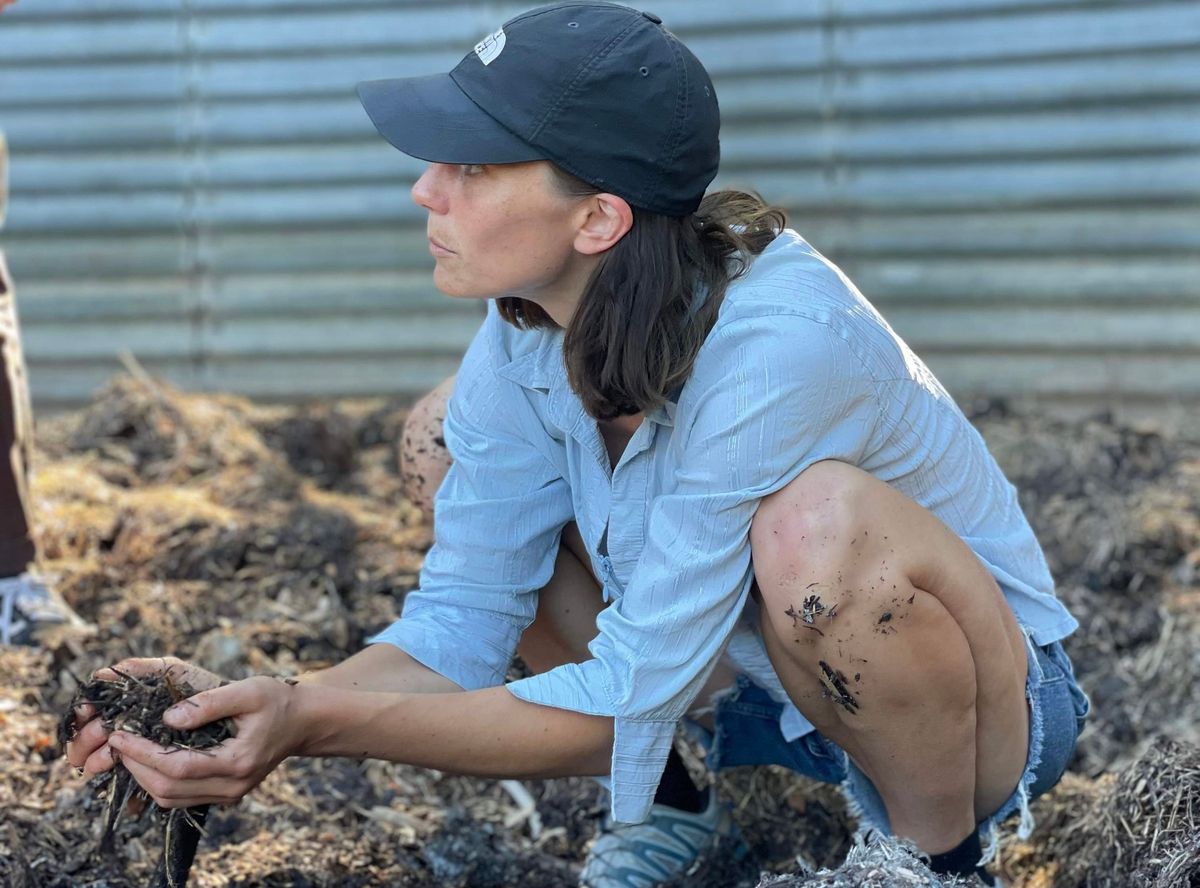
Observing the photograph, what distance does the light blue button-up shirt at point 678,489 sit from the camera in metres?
1.85

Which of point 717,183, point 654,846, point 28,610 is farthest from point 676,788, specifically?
point 717,183

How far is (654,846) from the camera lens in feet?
7.75

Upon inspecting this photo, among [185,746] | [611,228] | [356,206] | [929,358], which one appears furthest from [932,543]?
[356,206]

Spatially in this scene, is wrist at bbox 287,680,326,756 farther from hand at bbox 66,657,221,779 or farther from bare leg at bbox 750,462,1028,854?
bare leg at bbox 750,462,1028,854

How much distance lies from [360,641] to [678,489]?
4.86 feet

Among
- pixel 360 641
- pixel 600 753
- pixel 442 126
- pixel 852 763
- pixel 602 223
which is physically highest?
pixel 442 126

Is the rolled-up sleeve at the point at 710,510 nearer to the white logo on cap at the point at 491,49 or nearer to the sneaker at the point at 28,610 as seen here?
the white logo on cap at the point at 491,49

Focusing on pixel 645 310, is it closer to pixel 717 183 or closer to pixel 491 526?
pixel 491 526

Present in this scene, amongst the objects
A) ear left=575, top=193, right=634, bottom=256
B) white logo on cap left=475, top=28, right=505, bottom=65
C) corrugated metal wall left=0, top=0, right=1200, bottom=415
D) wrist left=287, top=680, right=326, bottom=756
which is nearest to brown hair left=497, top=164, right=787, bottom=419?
ear left=575, top=193, right=634, bottom=256

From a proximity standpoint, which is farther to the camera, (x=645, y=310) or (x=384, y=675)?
(x=384, y=675)

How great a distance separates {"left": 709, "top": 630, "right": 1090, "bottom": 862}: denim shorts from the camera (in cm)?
212

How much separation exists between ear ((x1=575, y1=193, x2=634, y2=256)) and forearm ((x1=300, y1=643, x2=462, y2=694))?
0.64 metres

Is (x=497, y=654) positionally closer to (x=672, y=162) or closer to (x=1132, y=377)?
(x=672, y=162)

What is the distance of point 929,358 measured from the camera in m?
5.04
